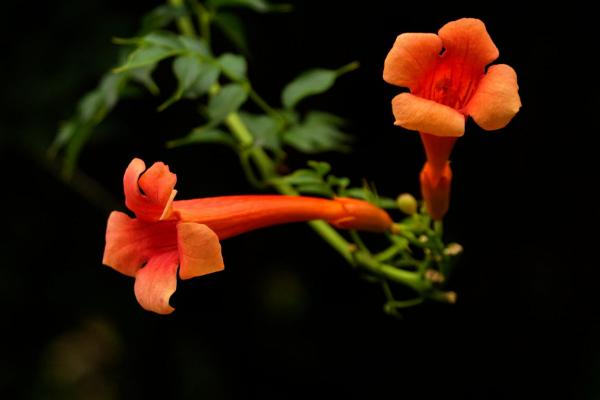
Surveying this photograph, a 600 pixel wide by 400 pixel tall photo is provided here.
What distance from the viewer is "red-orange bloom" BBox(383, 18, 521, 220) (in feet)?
5.36

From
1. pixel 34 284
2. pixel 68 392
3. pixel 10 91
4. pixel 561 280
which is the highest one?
pixel 10 91

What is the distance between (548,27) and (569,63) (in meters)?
0.21

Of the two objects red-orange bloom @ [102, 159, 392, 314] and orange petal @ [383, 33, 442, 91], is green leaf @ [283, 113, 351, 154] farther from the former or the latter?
orange petal @ [383, 33, 442, 91]

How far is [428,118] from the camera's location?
1625mm

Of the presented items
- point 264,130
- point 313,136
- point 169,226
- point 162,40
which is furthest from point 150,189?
point 313,136

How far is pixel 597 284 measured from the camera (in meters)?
4.13

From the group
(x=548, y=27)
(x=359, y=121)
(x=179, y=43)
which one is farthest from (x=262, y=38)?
→ (x=179, y=43)

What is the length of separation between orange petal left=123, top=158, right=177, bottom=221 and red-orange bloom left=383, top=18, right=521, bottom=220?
0.52 meters

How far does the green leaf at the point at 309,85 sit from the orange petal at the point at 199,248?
995mm

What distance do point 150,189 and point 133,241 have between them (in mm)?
175

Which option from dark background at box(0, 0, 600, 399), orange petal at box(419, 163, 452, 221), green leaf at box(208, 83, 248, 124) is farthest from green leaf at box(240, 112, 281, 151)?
dark background at box(0, 0, 600, 399)

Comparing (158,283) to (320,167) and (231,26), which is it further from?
(231,26)

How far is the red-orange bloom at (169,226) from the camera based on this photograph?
1663mm

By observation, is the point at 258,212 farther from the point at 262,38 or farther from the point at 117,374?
the point at 117,374
